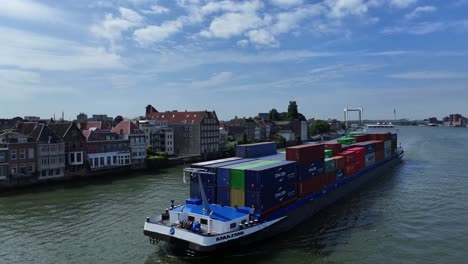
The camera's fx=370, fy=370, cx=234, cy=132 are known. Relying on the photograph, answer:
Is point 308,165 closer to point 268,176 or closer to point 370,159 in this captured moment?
point 268,176

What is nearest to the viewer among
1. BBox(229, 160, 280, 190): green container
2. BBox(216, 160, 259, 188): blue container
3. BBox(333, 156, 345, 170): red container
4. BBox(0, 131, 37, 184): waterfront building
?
BBox(229, 160, 280, 190): green container

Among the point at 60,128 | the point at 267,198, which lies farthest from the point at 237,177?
the point at 60,128

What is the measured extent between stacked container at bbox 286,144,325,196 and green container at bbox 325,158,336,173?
190 centimetres

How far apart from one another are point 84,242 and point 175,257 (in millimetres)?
7158

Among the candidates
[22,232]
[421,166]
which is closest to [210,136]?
[421,166]

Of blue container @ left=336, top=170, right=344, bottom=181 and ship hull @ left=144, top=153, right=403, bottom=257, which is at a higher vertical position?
blue container @ left=336, top=170, right=344, bottom=181

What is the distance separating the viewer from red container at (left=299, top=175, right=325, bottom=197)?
3122 centimetres

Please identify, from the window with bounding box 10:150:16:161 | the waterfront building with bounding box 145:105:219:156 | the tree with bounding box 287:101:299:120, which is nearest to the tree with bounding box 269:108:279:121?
the tree with bounding box 287:101:299:120

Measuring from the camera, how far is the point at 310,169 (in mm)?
32906

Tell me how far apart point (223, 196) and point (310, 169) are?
9.98m

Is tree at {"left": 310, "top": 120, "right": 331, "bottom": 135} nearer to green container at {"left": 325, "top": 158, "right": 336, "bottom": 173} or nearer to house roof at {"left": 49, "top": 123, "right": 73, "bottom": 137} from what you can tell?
house roof at {"left": 49, "top": 123, "right": 73, "bottom": 137}

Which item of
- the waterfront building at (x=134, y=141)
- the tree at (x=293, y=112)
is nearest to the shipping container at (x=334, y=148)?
the waterfront building at (x=134, y=141)

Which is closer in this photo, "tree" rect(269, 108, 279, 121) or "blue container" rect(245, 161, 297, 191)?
"blue container" rect(245, 161, 297, 191)

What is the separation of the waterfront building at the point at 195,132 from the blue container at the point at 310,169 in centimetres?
5115
